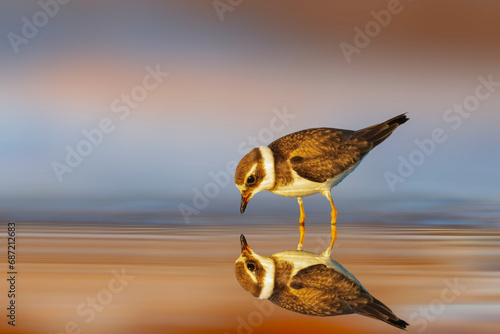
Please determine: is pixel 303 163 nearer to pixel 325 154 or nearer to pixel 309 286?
pixel 325 154

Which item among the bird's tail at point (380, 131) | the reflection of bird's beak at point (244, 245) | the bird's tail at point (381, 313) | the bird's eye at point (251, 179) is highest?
the bird's tail at point (380, 131)

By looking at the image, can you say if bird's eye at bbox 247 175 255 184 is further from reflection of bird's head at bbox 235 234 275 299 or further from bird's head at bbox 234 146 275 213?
reflection of bird's head at bbox 235 234 275 299

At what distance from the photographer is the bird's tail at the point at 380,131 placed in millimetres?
7938

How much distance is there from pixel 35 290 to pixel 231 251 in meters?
1.95

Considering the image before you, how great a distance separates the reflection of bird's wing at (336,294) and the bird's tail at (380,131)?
3273 millimetres

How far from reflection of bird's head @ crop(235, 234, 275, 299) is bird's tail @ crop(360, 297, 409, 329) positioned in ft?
2.19

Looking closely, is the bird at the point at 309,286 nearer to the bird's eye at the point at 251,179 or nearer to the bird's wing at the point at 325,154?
the bird's eye at the point at 251,179

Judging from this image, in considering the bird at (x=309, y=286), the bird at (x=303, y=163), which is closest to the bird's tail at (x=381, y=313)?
the bird at (x=309, y=286)

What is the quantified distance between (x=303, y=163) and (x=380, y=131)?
123 cm

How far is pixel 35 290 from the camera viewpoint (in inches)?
178

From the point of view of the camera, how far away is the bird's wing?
7.32 meters

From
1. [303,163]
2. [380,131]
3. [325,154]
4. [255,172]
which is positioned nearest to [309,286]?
[255,172]

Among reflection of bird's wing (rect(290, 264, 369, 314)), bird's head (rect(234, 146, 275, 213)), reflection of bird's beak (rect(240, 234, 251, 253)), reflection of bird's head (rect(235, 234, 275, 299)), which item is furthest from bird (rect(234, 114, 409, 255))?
reflection of bird's wing (rect(290, 264, 369, 314))

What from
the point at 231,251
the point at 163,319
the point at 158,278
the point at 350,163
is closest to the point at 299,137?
the point at 350,163
